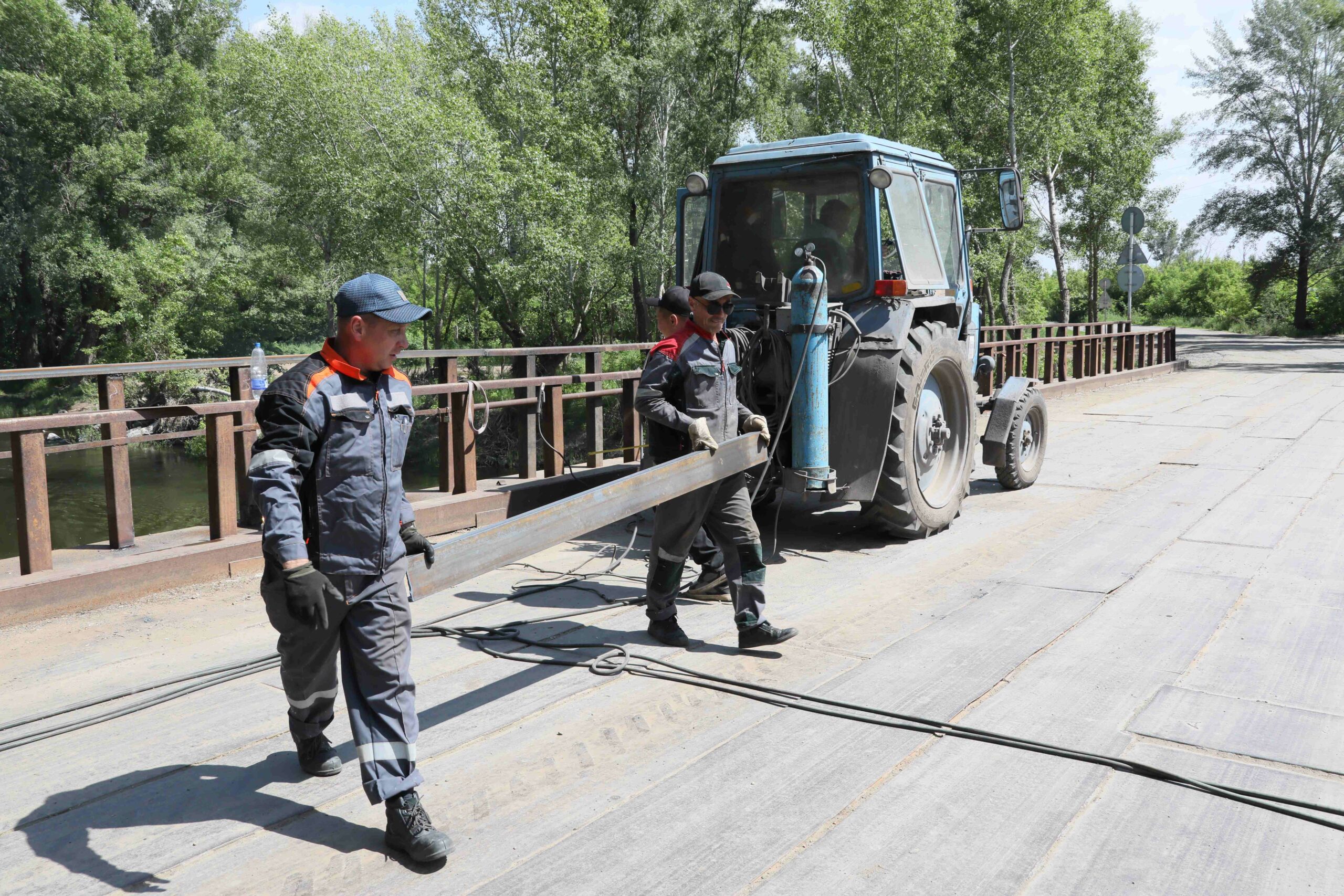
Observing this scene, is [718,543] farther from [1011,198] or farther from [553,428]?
[1011,198]

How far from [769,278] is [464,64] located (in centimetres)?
2464

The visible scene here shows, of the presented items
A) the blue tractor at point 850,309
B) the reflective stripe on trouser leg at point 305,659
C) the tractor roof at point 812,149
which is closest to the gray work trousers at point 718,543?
the blue tractor at point 850,309

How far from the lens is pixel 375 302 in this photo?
3.23 m

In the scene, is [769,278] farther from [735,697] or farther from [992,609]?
[735,697]

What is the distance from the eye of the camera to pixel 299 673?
3.41 m

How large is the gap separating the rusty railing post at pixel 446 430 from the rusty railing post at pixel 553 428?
77cm

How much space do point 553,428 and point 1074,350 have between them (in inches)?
593

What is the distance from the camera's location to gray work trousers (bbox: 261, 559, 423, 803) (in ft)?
10.4

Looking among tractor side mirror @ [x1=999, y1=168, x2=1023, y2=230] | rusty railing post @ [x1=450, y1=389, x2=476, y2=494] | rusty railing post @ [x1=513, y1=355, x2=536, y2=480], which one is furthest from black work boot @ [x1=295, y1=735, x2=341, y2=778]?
tractor side mirror @ [x1=999, y1=168, x2=1023, y2=230]

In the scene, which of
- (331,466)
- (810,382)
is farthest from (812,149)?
(331,466)

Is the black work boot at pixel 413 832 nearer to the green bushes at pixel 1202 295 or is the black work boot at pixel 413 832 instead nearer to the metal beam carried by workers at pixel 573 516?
the metal beam carried by workers at pixel 573 516

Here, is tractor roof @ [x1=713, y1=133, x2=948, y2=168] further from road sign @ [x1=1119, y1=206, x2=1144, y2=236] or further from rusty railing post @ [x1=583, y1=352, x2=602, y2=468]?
road sign @ [x1=1119, y1=206, x2=1144, y2=236]

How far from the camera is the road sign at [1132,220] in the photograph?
21.1 meters

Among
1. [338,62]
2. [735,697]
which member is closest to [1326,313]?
[338,62]
